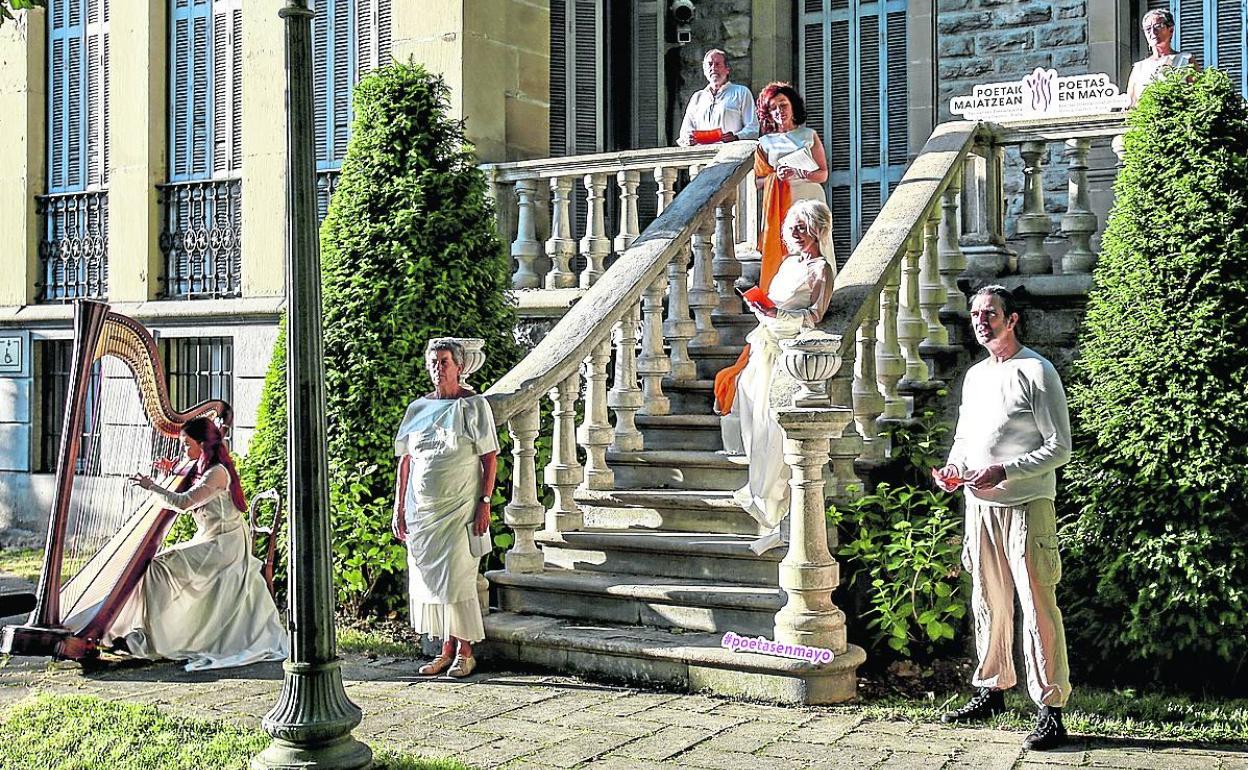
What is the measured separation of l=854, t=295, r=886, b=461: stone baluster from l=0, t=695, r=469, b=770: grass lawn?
120 inches

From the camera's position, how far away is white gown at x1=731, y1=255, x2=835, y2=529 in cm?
744

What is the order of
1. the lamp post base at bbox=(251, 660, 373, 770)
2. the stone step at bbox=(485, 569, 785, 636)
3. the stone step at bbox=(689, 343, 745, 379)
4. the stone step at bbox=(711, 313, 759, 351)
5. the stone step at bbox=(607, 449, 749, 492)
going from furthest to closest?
the stone step at bbox=(711, 313, 759, 351) < the stone step at bbox=(689, 343, 745, 379) < the stone step at bbox=(607, 449, 749, 492) < the stone step at bbox=(485, 569, 785, 636) < the lamp post base at bbox=(251, 660, 373, 770)

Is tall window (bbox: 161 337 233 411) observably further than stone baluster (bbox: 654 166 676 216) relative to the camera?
Yes

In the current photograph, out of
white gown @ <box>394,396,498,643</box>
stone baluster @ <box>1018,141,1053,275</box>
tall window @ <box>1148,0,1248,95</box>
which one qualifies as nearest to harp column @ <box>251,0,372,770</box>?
white gown @ <box>394,396,498,643</box>

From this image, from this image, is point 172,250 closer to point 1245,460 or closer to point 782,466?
point 782,466

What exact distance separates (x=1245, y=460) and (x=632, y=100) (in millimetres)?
7486

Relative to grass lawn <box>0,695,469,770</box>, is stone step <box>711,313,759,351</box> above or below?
above

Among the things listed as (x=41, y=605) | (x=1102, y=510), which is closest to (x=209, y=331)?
(x=41, y=605)

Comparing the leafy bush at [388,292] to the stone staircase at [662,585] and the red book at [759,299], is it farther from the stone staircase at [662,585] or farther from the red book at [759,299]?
the red book at [759,299]

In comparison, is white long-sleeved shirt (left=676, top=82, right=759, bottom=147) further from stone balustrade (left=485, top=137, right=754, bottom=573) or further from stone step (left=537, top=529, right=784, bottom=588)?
stone step (left=537, top=529, right=784, bottom=588)

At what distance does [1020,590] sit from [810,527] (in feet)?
3.66

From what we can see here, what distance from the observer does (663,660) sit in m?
7.23

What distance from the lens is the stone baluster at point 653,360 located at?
889cm

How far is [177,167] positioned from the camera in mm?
13609
